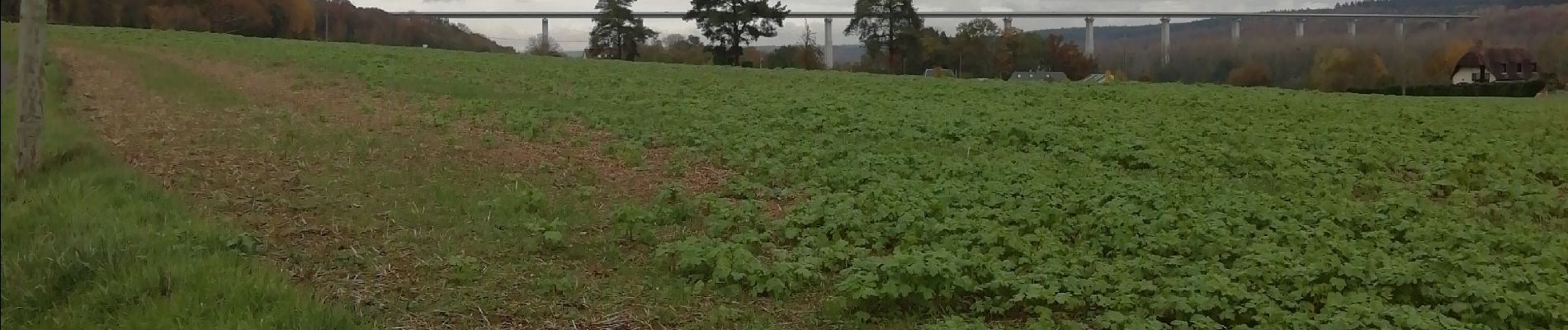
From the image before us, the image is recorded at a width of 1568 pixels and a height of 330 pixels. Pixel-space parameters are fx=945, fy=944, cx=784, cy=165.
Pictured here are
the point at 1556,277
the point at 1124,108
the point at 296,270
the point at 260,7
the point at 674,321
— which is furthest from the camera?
the point at 260,7

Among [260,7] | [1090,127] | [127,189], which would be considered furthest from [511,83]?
[260,7]

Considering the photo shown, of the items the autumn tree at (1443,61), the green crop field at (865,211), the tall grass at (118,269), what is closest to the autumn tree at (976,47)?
the autumn tree at (1443,61)

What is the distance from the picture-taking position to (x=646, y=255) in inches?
227

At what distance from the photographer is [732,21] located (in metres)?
53.5

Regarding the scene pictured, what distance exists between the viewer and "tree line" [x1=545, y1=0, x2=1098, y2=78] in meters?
53.8

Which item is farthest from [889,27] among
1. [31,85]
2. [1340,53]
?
[31,85]

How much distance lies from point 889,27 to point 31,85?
54.8 meters

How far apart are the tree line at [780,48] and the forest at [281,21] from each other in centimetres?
736

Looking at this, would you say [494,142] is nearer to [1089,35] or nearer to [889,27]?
[889,27]

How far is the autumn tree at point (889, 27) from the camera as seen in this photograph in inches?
2194

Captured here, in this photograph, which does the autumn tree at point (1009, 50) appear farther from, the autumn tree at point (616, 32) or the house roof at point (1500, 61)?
the house roof at point (1500, 61)

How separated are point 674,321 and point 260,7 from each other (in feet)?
153

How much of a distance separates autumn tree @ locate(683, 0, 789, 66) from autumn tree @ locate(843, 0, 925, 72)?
467cm

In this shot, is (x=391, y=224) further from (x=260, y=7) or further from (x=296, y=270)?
(x=260, y=7)
